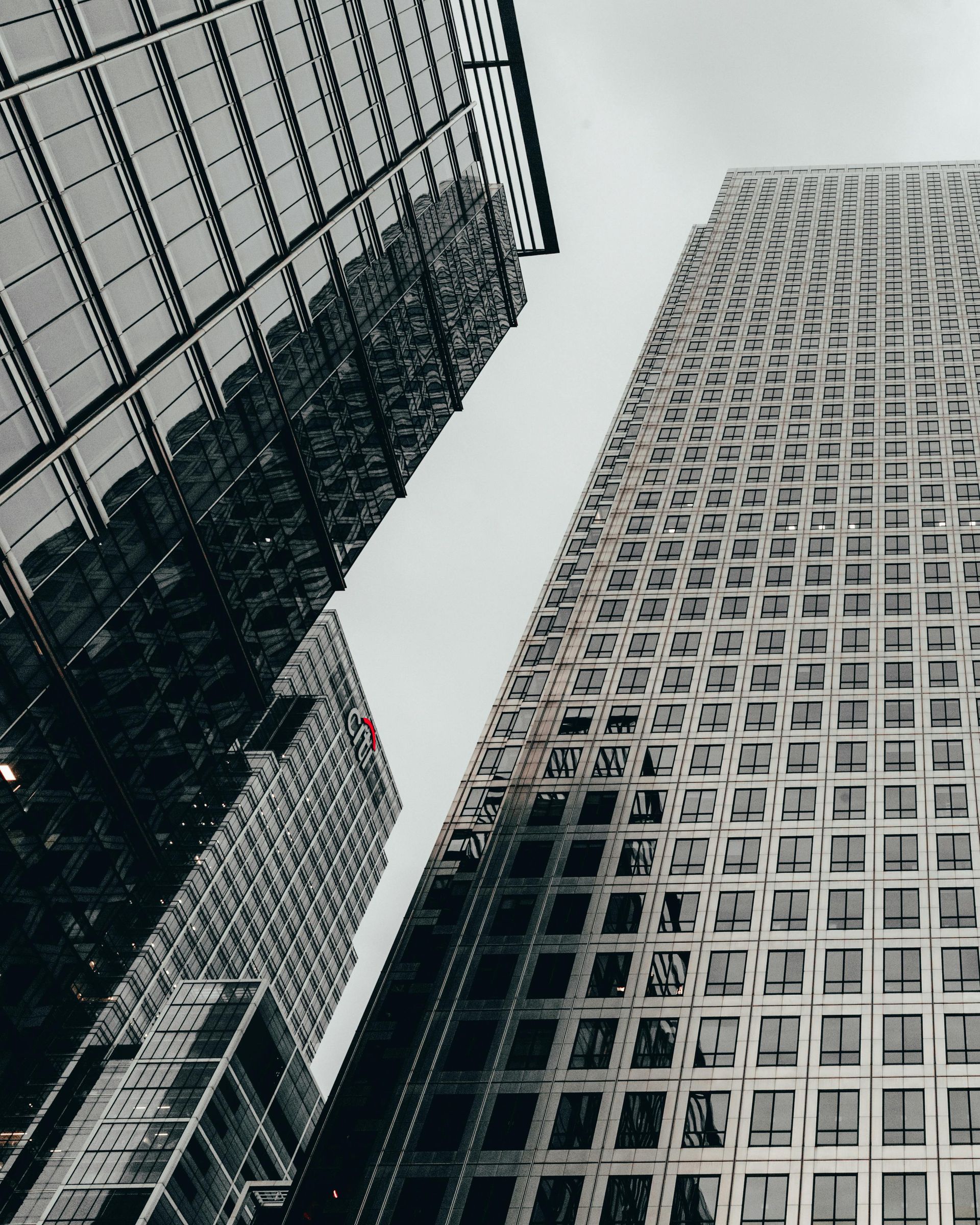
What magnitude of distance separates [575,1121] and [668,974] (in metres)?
9.37

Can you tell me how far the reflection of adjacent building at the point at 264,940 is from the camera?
108 m

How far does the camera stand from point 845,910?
69.1 m

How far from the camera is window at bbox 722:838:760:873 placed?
72.9 meters

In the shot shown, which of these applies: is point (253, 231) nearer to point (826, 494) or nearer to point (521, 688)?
point (521, 688)

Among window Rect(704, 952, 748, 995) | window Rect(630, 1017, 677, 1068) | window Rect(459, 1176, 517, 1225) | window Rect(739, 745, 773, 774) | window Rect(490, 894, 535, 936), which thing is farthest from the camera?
window Rect(739, 745, 773, 774)

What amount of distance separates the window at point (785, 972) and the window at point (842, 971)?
1270 millimetres

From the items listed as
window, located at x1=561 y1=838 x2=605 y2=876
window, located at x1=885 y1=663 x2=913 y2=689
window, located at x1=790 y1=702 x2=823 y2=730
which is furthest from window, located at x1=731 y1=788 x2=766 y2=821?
window, located at x1=885 y1=663 x2=913 y2=689

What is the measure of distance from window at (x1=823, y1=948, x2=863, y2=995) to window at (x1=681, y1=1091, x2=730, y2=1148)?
8255 mm

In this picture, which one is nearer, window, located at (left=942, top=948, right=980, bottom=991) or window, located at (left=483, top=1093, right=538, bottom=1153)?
window, located at (left=483, top=1093, right=538, bottom=1153)

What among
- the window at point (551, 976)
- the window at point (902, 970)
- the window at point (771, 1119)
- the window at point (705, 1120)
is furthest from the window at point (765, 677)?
the window at point (705, 1120)

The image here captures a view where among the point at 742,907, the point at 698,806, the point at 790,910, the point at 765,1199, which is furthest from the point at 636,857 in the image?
the point at 765,1199

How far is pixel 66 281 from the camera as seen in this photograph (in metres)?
33.4

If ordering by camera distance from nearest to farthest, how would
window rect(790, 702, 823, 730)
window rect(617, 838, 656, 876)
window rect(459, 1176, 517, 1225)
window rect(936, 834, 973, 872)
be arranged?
window rect(459, 1176, 517, 1225), window rect(936, 834, 973, 872), window rect(617, 838, 656, 876), window rect(790, 702, 823, 730)

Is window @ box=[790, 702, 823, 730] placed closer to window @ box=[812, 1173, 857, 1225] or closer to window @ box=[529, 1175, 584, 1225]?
window @ box=[812, 1173, 857, 1225]
